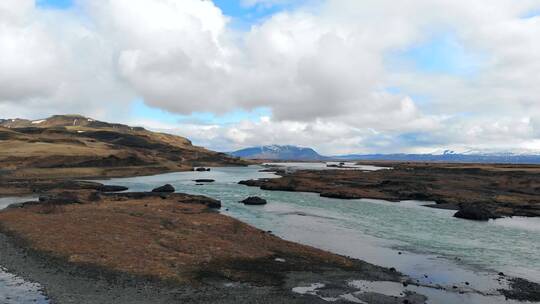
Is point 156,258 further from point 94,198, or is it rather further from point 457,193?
point 457,193

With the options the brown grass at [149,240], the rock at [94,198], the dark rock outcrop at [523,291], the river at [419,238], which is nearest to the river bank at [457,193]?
the river at [419,238]

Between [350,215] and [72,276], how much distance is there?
49.7 metres

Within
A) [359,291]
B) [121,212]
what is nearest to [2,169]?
[121,212]

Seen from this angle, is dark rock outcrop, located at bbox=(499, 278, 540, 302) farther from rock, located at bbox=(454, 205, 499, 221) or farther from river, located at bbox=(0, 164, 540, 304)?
rock, located at bbox=(454, 205, 499, 221)

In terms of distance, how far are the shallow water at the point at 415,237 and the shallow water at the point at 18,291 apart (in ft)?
91.5

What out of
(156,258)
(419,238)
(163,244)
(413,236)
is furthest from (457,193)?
(156,258)

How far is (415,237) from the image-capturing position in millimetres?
54750

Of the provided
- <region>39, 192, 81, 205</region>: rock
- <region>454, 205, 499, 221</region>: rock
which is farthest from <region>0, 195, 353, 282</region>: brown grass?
<region>454, 205, 499, 221</region>: rock

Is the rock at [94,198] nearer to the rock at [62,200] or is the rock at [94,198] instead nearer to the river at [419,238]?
the rock at [62,200]

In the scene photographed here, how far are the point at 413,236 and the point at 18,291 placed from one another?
44.2m

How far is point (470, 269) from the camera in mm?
39844

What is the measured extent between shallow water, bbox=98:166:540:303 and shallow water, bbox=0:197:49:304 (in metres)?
27.9

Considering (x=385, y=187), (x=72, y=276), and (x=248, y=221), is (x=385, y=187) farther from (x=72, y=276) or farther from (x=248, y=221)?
(x=72, y=276)

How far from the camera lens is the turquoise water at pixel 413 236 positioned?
133ft
